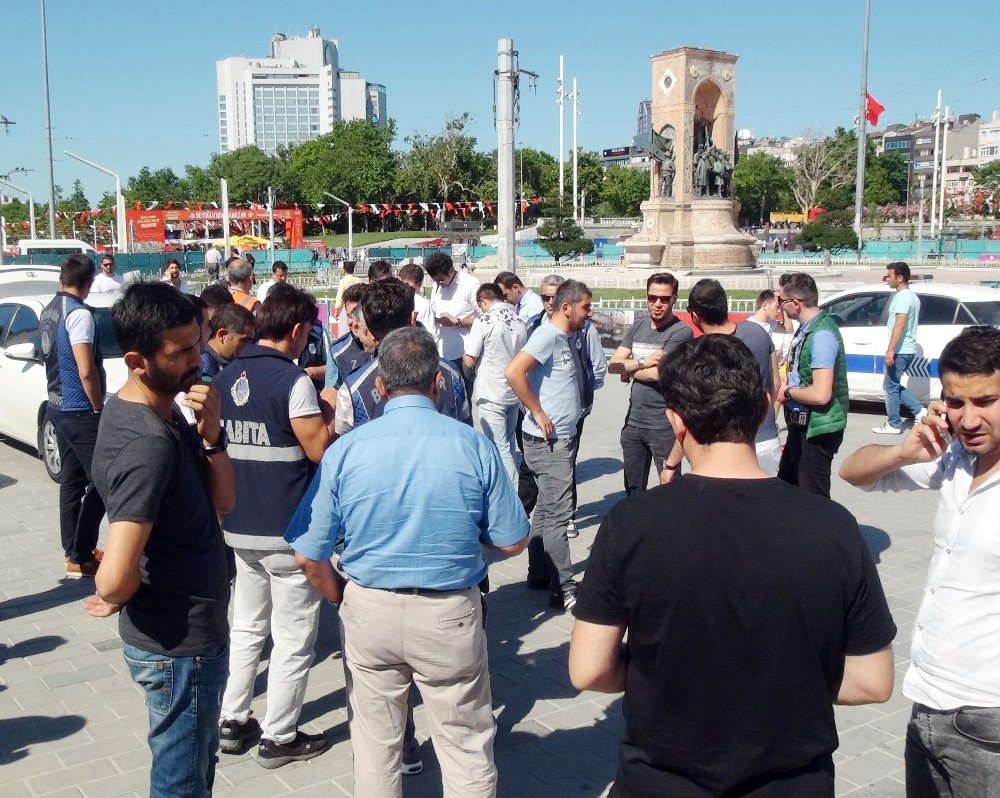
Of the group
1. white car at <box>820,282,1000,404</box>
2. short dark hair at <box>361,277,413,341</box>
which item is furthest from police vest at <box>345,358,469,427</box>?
white car at <box>820,282,1000,404</box>

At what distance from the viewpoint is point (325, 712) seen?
15.9 feet

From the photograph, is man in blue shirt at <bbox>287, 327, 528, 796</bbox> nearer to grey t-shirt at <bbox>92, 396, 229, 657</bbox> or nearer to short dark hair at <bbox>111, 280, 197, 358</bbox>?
grey t-shirt at <bbox>92, 396, 229, 657</bbox>

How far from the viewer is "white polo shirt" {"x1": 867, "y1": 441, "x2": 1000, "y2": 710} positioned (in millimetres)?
2609

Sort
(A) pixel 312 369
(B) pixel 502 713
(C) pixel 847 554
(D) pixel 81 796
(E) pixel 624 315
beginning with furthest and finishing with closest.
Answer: (E) pixel 624 315
(A) pixel 312 369
(B) pixel 502 713
(D) pixel 81 796
(C) pixel 847 554

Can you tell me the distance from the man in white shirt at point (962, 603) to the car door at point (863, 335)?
10.2 meters

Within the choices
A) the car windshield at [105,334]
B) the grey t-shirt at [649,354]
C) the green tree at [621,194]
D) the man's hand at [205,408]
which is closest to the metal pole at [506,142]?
the car windshield at [105,334]

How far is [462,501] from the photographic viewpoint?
10.5ft

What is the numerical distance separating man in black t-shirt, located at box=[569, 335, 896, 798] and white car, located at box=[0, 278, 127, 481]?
746cm

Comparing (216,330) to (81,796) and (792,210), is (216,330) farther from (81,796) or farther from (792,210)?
(792,210)

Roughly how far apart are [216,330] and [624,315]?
1389cm

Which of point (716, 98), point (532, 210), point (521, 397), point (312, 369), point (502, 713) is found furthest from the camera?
point (532, 210)

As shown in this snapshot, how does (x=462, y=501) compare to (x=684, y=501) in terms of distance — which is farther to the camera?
(x=462, y=501)

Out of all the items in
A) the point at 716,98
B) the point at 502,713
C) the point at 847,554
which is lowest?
the point at 502,713

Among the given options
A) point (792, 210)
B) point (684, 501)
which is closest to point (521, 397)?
point (684, 501)
